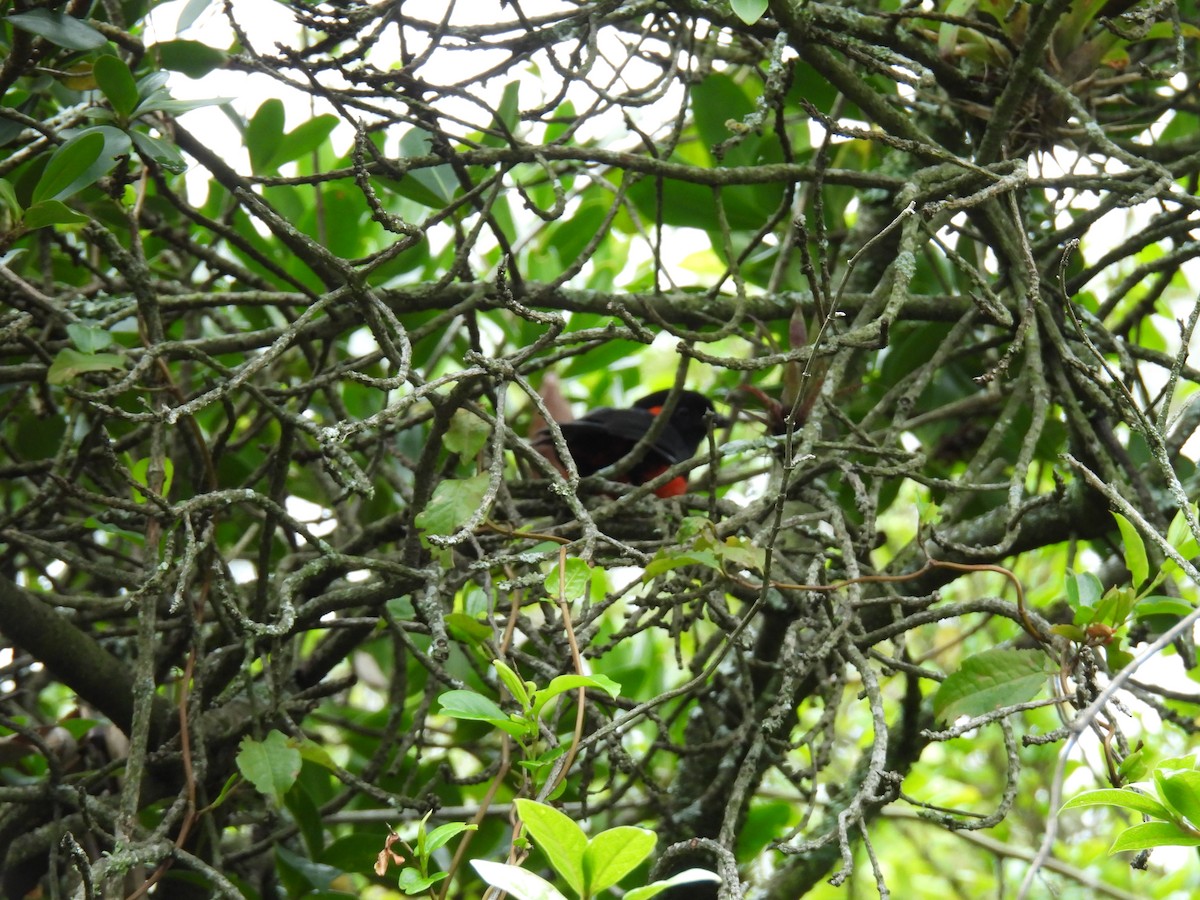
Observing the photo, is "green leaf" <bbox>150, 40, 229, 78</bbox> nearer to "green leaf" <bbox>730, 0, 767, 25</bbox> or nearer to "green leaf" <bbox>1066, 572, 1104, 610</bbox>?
"green leaf" <bbox>730, 0, 767, 25</bbox>

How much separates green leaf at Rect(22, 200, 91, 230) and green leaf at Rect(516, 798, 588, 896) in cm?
148

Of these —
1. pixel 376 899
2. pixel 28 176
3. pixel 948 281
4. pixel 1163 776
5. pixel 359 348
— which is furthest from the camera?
pixel 376 899

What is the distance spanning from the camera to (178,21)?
2.44m

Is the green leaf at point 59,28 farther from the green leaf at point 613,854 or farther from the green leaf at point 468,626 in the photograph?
the green leaf at point 613,854

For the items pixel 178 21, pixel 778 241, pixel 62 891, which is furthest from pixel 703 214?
pixel 62 891

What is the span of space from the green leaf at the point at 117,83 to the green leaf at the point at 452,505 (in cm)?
95

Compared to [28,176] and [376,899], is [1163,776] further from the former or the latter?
[376,899]

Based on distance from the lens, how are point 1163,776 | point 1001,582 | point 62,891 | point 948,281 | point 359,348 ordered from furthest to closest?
point 1001,582 < point 359,348 < point 948,281 < point 62,891 < point 1163,776

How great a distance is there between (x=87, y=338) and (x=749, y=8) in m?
1.40

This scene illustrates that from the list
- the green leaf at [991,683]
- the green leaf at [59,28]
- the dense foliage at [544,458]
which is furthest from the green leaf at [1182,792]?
the green leaf at [59,28]

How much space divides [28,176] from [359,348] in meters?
1.74

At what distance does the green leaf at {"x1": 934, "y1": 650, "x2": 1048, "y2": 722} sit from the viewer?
1.71 meters

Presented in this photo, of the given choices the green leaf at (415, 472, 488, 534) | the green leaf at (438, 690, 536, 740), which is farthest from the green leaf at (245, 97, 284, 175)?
the green leaf at (438, 690, 536, 740)

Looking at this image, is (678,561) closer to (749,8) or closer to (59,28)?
(749,8)
